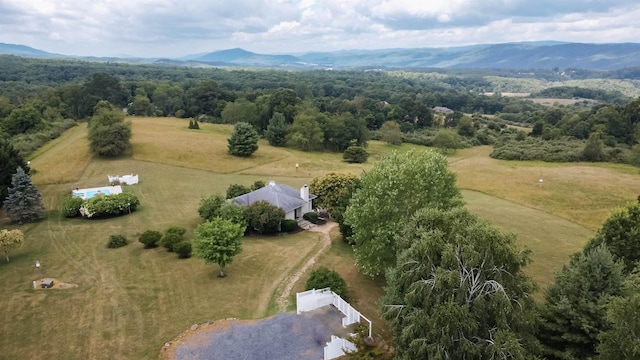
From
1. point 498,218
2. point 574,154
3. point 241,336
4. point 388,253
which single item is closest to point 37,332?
point 241,336

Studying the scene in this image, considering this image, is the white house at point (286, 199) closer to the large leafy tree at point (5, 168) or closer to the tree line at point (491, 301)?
the large leafy tree at point (5, 168)

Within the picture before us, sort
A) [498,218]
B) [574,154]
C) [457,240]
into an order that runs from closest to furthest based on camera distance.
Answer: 1. [457,240]
2. [498,218]
3. [574,154]

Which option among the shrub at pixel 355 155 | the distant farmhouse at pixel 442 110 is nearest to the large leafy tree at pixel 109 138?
the shrub at pixel 355 155

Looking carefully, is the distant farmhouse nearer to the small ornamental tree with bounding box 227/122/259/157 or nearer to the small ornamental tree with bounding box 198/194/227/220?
the small ornamental tree with bounding box 227/122/259/157

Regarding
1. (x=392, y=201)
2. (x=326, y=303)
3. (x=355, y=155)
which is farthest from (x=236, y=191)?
(x=355, y=155)

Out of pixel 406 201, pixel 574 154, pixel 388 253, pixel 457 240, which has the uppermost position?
pixel 457 240

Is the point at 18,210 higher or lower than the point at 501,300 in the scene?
lower

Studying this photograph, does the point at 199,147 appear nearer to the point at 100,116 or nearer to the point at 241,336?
the point at 100,116
